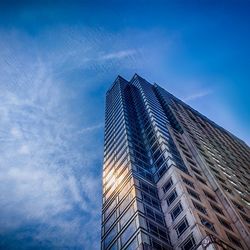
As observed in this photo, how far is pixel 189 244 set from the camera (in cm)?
3306

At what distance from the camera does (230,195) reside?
48312mm

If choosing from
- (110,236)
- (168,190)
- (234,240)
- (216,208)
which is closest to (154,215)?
(168,190)

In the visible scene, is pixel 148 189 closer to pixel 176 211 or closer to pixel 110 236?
pixel 176 211

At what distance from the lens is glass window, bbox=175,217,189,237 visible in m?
35.6

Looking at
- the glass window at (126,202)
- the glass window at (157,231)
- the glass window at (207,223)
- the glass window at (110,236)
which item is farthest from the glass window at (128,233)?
the glass window at (207,223)

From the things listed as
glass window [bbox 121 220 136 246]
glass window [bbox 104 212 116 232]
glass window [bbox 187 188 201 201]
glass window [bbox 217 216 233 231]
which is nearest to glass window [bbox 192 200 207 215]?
glass window [bbox 187 188 201 201]

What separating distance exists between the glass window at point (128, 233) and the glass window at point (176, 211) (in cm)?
488

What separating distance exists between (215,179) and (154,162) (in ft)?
31.6

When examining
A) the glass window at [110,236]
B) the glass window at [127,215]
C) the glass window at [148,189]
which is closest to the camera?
the glass window at [127,215]

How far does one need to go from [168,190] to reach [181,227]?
296 inches

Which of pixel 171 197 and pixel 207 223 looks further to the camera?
pixel 171 197

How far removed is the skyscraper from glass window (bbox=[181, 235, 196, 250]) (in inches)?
4.5

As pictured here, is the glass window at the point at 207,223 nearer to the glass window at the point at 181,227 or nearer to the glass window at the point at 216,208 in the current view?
the glass window at the point at 181,227

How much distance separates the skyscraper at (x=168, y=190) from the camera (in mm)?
35594
